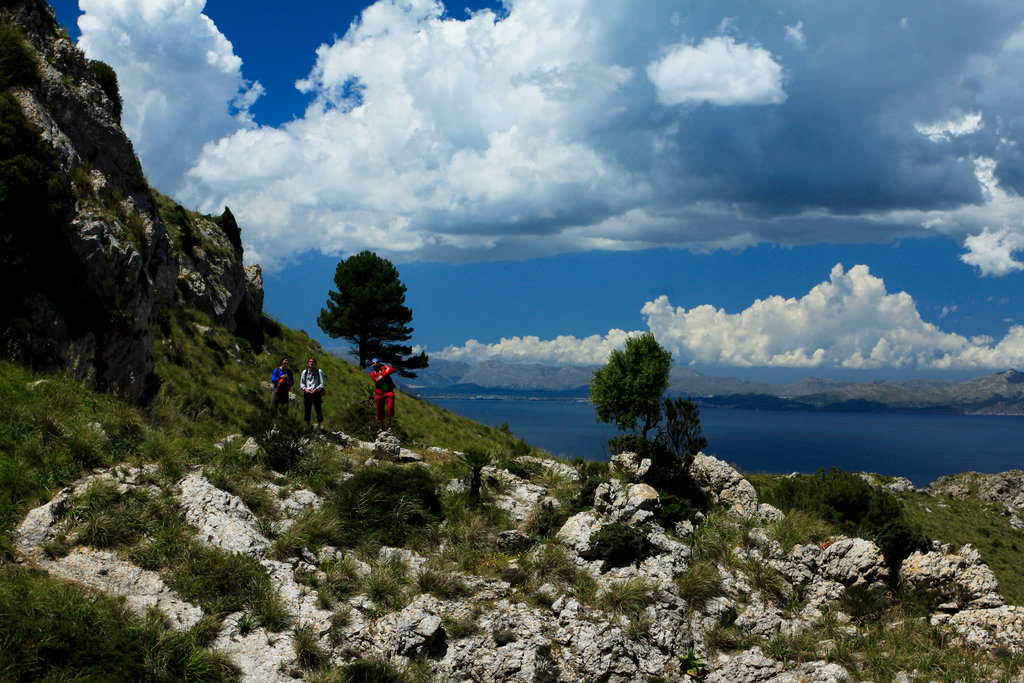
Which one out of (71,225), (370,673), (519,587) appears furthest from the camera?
(71,225)

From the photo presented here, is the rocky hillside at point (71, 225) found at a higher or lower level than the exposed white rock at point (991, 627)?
higher

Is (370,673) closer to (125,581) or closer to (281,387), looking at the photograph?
(125,581)

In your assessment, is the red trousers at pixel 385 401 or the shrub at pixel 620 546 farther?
the red trousers at pixel 385 401

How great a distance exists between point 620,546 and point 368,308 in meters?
42.1

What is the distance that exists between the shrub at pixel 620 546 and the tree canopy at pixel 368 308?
134ft

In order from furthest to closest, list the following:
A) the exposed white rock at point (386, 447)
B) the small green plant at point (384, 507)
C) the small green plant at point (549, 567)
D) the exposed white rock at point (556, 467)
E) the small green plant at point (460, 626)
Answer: the exposed white rock at point (556, 467) < the exposed white rock at point (386, 447) < the small green plant at point (384, 507) < the small green plant at point (549, 567) < the small green plant at point (460, 626)

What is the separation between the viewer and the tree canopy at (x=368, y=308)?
50000 mm

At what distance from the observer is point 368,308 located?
165 ft

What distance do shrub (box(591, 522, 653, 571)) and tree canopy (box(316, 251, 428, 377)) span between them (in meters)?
41.0

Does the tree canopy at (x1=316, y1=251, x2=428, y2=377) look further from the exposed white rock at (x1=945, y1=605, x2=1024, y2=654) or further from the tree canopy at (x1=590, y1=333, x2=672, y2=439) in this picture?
the exposed white rock at (x1=945, y1=605, x2=1024, y2=654)

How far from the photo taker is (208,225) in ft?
126

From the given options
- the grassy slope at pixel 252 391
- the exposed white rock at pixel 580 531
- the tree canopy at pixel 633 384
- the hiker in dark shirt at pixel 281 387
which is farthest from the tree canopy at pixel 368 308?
the exposed white rock at pixel 580 531

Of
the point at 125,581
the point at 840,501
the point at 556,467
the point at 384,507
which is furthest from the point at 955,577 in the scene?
the point at 125,581

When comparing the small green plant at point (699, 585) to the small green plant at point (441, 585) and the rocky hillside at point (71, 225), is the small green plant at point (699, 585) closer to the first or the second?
the small green plant at point (441, 585)
